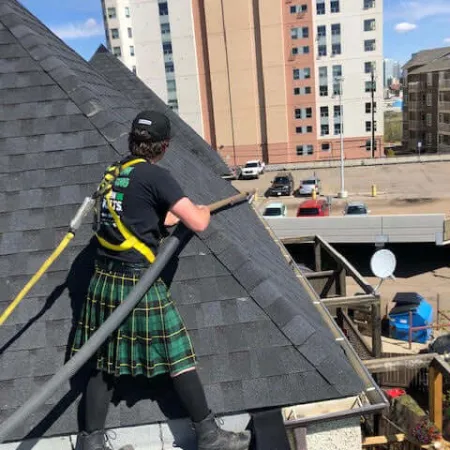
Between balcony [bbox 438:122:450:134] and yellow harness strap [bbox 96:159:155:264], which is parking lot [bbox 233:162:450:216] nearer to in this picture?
balcony [bbox 438:122:450:134]

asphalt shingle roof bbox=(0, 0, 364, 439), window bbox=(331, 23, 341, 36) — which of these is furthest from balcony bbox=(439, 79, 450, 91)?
asphalt shingle roof bbox=(0, 0, 364, 439)

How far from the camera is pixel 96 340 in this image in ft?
10.2

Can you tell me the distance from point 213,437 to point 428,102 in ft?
240

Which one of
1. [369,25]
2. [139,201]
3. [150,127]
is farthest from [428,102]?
[139,201]

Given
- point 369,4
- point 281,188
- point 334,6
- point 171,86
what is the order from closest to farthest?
point 281,188
point 369,4
point 334,6
point 171,86

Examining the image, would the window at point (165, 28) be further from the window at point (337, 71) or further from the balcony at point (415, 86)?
the balcony at point (415, 86)

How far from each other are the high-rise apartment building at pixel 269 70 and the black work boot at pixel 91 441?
51.3 meters

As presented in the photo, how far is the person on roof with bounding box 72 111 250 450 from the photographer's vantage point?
11.0 ft

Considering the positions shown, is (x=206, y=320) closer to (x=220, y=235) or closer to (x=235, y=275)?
(x=235, y=275)

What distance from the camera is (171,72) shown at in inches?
2170

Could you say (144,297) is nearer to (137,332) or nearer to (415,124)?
(137,332)

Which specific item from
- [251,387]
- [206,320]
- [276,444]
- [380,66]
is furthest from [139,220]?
[380,66]

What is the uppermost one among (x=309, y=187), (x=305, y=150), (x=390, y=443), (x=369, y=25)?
(x=369, y=25)

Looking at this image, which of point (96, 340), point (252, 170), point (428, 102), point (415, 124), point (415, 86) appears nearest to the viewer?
point (96, 340)
